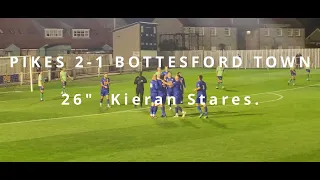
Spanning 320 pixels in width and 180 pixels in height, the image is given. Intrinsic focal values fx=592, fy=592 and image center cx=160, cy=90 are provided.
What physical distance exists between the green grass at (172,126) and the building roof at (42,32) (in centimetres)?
118

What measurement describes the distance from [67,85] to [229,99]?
491 centimetres

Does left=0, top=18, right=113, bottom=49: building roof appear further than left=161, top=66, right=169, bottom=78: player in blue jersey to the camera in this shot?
No

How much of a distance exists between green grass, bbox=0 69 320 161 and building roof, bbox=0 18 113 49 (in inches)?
46.6

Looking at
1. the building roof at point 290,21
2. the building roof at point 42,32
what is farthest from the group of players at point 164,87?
the building roof at point 290,21

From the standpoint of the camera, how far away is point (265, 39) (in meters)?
18.2

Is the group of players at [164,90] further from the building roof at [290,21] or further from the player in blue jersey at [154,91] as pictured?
the building roof at [290,21]

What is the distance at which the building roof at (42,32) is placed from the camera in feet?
53.7

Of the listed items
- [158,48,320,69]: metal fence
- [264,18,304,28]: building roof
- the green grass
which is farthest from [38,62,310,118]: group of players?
[264,18,304,28]: building roof

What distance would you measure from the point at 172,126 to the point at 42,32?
4.56 meters

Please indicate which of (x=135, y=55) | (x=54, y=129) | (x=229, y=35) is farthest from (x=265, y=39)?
(x=54, y=129)

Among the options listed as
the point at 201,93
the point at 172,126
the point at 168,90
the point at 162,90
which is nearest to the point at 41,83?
the point at 162,90

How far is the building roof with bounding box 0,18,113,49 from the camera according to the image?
16375 millimetres

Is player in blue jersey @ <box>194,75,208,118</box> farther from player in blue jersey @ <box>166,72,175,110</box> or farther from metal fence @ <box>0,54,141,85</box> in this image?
metal fence @ <box>0,54,141,85</box>

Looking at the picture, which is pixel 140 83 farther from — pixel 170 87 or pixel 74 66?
pixel 74 66
